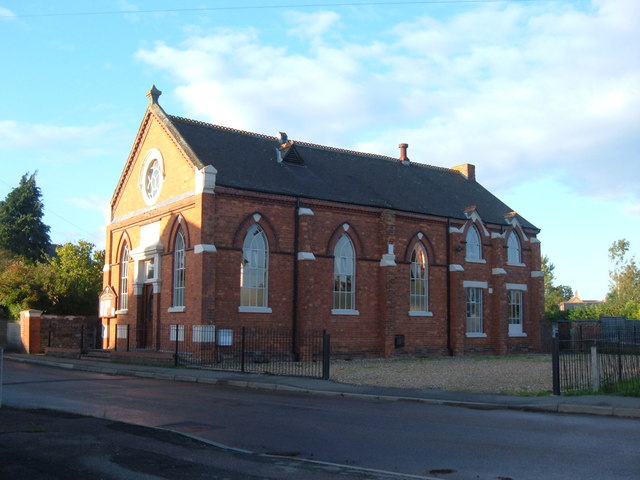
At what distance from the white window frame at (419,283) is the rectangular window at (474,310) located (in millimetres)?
2915

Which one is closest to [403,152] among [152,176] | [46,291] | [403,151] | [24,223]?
[403,151]

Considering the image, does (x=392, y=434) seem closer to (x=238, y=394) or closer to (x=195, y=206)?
(x=238, y=394)

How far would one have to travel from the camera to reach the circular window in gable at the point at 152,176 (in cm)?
2961

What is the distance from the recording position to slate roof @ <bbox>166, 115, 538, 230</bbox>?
27.5m

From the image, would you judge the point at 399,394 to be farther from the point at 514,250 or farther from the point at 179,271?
the point at 514,250

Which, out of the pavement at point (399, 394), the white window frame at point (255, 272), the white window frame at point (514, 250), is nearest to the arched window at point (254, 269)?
the white window frame at point (255, 272)

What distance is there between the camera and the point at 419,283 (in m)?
31.4

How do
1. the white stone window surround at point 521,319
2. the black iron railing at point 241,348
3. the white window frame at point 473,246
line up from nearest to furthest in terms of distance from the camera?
the black iron railing at point 241,348
the white window frame at point 473,246
the white stone window surround at point 521,319

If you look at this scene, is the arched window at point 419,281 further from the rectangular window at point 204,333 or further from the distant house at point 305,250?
the rectangular window at point 204,333

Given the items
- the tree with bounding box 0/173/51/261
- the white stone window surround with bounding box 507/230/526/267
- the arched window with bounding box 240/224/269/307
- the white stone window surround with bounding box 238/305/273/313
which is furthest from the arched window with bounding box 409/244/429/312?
the tree with bounding box 0/173/51/261

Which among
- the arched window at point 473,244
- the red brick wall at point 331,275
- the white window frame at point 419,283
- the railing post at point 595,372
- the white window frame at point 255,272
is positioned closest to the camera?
the railing post at point 595,372

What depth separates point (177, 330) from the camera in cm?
2386

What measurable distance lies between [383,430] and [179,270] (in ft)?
58.5

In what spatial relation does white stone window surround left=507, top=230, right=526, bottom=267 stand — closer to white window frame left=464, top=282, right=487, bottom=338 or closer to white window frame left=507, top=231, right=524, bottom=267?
white window frame left=507, top=231, right=524, bottom=267
